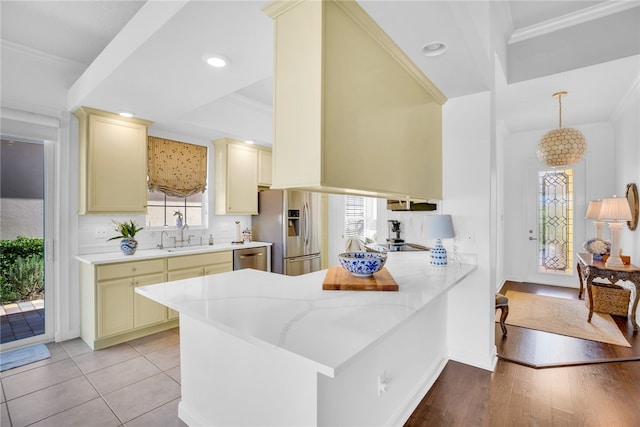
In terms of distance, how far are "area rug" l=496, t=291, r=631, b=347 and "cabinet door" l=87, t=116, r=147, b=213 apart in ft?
15.1

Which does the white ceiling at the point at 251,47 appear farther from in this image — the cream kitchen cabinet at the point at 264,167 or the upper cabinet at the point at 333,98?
the cream kitchen cabinet at the point at 264,167

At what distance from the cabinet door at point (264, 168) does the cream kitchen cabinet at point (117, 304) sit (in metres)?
1.89

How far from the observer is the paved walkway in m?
2.93

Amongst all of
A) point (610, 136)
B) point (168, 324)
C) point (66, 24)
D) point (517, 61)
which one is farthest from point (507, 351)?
point (66, 24)

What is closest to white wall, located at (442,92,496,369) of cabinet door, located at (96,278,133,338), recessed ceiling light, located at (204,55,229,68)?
recessed ceiling light, located at (204,55,229,68)

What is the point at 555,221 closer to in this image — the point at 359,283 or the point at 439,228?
the point at 439,228

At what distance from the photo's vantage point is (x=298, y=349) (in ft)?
3.22

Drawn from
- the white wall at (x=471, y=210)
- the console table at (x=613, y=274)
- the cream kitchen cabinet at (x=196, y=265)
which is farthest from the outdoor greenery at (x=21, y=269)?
the console table at (x=613, y=274)

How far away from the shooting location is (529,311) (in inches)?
156

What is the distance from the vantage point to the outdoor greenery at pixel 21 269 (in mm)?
2939

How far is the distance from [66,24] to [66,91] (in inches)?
32.9

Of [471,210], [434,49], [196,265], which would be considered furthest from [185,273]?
[434,49]

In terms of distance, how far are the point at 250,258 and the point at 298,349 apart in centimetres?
338

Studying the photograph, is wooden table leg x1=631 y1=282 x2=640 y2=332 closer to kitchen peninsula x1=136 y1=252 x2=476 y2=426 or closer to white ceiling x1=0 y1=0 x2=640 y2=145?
white ceiling x1=0 y1=0 x2=640 y2=145
